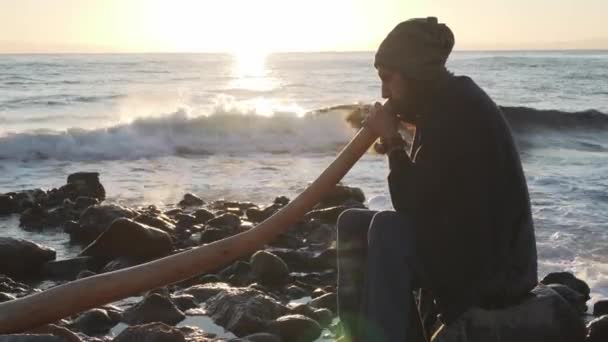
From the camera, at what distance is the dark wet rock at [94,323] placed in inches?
244

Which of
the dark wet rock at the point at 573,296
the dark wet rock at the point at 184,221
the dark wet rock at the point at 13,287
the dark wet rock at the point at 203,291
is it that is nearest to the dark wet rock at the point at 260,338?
the dark wet rock at the point at 203,291

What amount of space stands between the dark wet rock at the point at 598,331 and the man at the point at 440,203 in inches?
55.1

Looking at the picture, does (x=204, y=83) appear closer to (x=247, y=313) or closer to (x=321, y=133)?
(x=321, y=133)

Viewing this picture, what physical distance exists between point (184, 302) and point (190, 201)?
5.42 metres

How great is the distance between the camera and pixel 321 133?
22344 mm

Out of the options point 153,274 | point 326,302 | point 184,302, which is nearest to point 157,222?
point 184,302

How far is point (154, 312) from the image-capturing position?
6.46m

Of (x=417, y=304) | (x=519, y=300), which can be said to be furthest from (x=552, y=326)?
(x=417, y=304)

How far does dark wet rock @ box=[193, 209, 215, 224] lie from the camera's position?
34.7 ft

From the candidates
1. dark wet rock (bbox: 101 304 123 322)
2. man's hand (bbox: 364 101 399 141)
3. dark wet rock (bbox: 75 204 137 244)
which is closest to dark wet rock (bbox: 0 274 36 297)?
dark wet rock (bbox: 101 304 123 322)

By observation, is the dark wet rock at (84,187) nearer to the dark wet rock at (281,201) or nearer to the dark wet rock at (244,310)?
the dark wet rock at (281,201)

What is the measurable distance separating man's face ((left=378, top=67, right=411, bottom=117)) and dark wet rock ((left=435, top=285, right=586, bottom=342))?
3.49 ft

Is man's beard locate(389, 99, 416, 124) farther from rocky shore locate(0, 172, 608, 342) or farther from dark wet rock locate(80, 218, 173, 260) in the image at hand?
dark wet rock locate(80, 218, 173, 260)

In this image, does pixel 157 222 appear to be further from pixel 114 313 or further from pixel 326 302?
pixel 326 302
